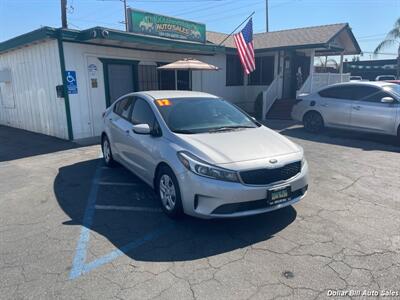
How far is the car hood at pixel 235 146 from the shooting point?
3576 millimetres

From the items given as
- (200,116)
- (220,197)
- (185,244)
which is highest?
(200,116)

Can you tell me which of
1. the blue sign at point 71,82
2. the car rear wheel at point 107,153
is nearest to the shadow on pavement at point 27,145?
the blue sign at point 71,82

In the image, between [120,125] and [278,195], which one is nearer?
[278,195]

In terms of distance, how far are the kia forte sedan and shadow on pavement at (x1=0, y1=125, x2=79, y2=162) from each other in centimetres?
423

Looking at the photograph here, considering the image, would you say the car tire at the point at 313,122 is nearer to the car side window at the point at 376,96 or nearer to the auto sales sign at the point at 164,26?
the car side window at the point at 376,96

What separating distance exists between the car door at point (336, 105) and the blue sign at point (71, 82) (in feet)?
24.5

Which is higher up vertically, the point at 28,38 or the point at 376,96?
the point at 28,38

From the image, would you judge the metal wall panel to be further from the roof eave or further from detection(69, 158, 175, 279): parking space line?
detection(69, 158, 175, 279): parking space line

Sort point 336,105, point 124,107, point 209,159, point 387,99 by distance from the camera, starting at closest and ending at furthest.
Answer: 1. point 209,159
2. point 124,107
3. point 387,99
4. point 336,105

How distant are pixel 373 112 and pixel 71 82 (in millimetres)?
8525

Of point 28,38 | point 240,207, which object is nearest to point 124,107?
point 240,207

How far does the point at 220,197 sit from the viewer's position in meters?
3.39

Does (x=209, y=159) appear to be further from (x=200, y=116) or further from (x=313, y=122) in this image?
(x=313, y=122)

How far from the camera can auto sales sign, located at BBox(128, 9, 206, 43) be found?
1053 cm
